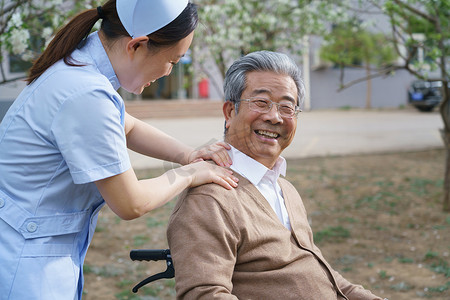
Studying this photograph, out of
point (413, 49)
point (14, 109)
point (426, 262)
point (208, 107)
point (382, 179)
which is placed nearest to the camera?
point (14, 109)

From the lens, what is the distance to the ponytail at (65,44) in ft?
5.91

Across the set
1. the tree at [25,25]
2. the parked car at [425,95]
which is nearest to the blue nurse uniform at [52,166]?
the tree at [25,25]

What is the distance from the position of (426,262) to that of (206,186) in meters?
3.82

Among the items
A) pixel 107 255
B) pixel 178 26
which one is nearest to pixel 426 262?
pixel 107 255

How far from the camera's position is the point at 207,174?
2.11 meters

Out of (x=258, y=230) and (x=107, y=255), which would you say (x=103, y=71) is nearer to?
(x=258, y=230)

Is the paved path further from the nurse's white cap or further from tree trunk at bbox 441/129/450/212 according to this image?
the nurse's white cap

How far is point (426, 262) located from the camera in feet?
17.3

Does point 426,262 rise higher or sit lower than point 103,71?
lower

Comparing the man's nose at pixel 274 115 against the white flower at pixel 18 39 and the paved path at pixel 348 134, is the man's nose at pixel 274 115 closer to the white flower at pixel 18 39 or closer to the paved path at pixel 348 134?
the white flower at pixel 18 39

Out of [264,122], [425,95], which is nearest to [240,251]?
[264,122]

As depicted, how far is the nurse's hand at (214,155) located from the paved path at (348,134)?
247 inches

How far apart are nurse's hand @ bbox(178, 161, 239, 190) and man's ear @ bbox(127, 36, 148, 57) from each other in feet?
1.53

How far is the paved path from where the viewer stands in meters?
11.6
